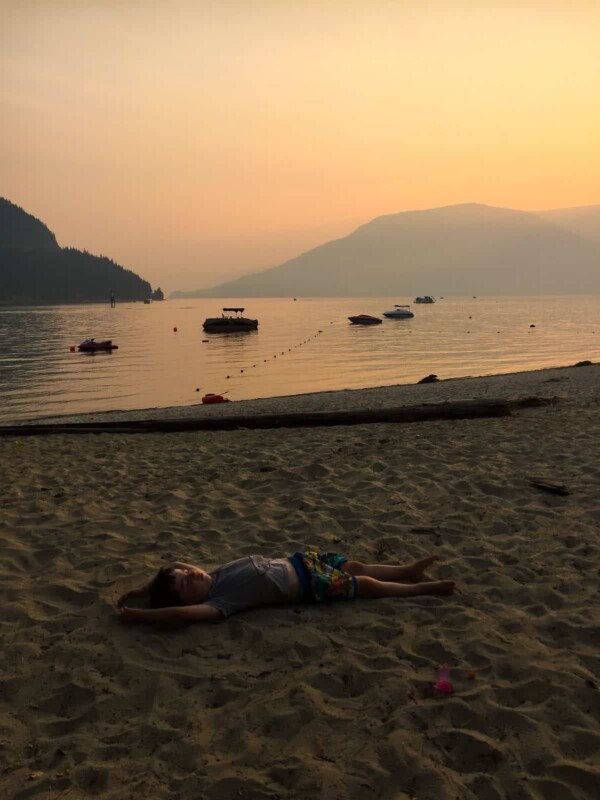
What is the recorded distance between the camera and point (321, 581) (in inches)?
180

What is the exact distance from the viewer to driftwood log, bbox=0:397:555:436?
11766 mm

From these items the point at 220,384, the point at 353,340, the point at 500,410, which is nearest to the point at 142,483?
the point at 500,410

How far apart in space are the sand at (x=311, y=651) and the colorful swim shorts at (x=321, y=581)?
0.10 m

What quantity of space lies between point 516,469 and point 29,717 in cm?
641

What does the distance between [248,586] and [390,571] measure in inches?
48.1

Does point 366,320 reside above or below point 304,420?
above

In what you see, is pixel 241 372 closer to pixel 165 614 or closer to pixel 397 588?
pixel 397 588

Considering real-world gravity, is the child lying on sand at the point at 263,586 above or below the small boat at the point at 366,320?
below

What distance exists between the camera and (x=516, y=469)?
781 centimetres

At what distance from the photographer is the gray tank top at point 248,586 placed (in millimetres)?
4414

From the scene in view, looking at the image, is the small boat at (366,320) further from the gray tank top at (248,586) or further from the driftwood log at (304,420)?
the gray tank top at (248,586)

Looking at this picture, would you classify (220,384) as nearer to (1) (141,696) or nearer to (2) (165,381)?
(2) (165,381)

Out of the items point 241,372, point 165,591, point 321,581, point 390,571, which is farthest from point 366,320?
point 165,591

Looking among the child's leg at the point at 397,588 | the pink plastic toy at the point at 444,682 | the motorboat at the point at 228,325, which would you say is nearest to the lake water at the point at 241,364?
the motorboat at the point at 228,325
